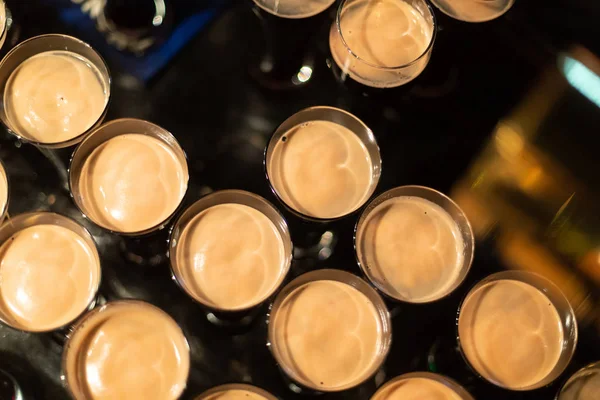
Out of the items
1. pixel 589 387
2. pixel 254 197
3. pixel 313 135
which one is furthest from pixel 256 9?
pixel 589 387

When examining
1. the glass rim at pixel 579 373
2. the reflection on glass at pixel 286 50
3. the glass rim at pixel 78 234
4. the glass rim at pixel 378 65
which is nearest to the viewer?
the glass rim at pixel 78 234

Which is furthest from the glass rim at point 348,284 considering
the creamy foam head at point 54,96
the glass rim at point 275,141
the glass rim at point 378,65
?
the creamy foam head at point 54,96

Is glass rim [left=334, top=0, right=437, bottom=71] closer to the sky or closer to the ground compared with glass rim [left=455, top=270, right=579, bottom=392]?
closer to the sky

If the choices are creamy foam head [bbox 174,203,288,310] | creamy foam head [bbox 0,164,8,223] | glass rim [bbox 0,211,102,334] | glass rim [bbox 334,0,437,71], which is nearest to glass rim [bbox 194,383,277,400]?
creamy foam head [bbox 174,203,288,310]

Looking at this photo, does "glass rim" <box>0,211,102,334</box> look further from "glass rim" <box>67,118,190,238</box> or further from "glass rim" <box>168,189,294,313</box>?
"glass rim" <box>168,189,294,313</box>

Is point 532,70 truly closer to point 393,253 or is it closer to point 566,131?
point 566,131

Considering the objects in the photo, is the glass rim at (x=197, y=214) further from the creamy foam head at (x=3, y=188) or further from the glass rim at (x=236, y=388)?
the creamy foam head at (x=3, y=188)

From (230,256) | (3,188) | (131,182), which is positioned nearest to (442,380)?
(230,256)
